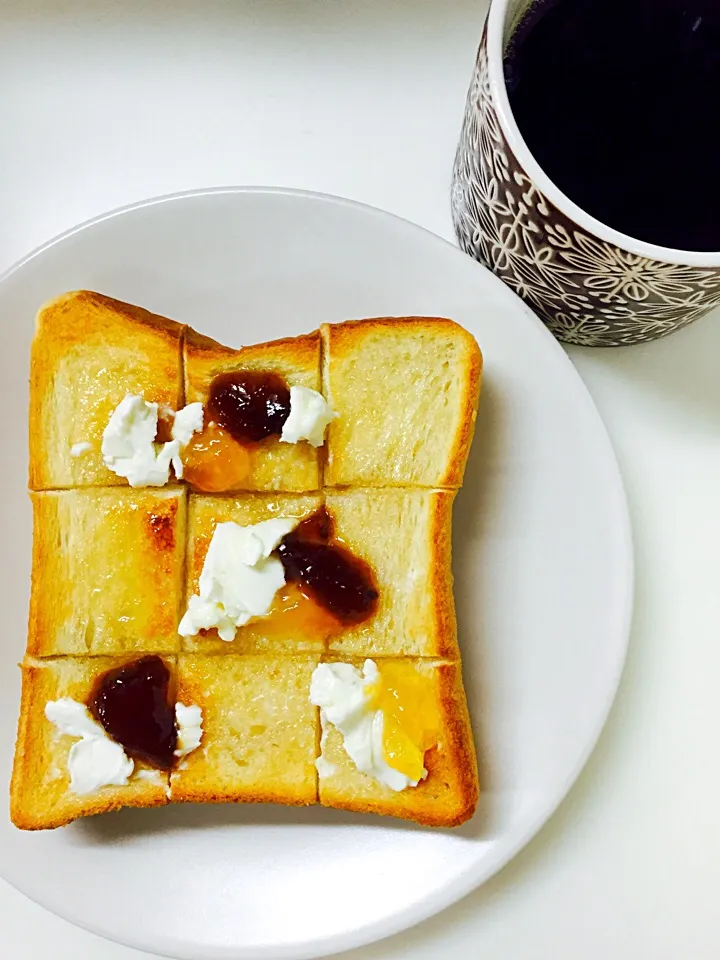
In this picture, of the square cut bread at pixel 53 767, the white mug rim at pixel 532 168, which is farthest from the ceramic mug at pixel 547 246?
the square cut bread at pixel 53 767

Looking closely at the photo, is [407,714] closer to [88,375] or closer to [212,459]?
[212,459]

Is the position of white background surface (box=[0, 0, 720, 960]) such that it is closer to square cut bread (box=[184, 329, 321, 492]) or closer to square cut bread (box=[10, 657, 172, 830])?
square cut bread (box=[10, 657, 172, 830])

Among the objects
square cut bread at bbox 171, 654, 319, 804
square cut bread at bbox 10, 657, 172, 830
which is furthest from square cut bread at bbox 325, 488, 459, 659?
square cut bread at bbox 10, 657, 172, 830

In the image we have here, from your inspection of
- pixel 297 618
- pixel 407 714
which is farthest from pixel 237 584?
pixel 407 714

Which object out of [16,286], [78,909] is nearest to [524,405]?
[16,286]

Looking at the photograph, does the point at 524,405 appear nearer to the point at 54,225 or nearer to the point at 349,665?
the point at 349,665

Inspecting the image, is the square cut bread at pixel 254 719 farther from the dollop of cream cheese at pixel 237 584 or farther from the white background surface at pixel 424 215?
the white background surface at pixel 424 215
